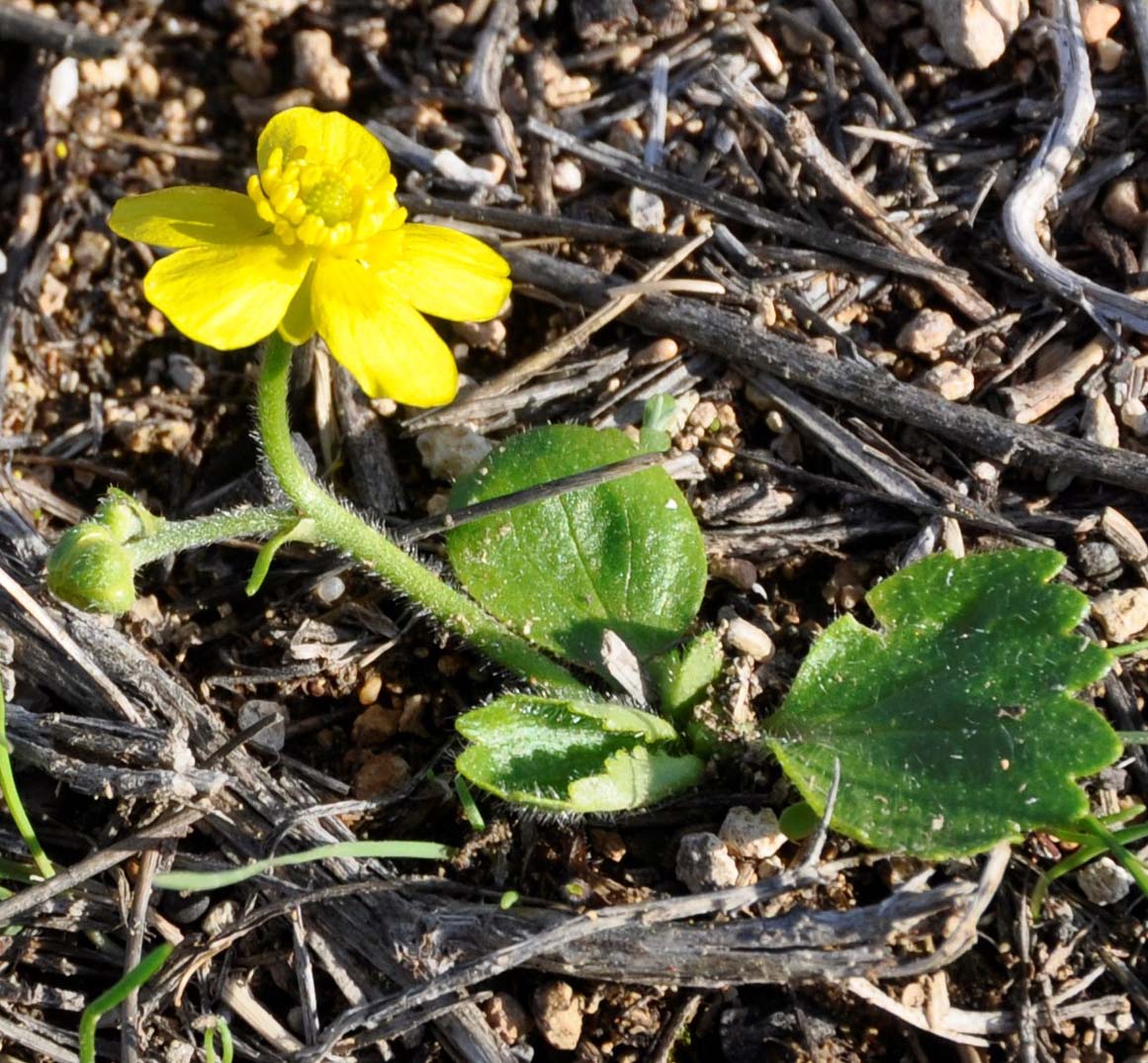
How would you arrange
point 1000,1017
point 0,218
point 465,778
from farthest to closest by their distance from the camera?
point 0,218 < point 465,778 < point 1000,1017

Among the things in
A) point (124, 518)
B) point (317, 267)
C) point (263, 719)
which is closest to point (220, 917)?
point (263, 719)

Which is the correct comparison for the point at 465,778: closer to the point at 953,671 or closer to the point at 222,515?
the point at 222,515

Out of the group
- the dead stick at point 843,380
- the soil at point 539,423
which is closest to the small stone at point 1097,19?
the soil at point 539,423

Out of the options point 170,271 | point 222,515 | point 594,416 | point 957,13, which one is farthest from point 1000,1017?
point 957,13

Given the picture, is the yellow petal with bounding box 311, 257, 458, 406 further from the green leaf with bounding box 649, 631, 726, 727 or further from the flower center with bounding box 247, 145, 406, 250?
the green leaf with bounding box 649, 631, 726, 727

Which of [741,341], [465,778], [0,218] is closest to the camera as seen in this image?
[465,778]

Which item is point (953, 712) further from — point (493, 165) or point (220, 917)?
point (493, 165)

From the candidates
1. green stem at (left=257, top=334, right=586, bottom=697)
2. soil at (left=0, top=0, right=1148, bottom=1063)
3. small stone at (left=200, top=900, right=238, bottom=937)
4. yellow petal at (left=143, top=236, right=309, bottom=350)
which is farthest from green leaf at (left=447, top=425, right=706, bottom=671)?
small stone at (left=200, top=900, right=238, bottom=937)
